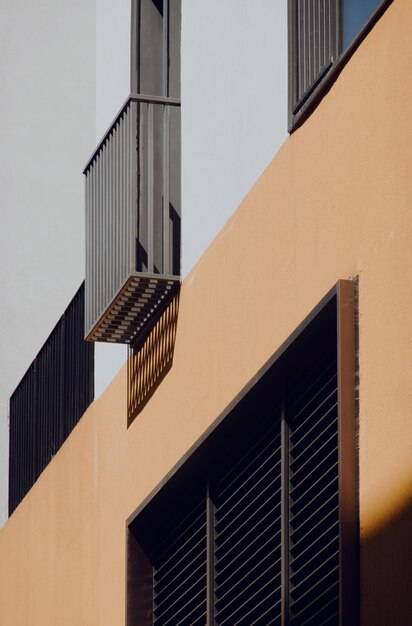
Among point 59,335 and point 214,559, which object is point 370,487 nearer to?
point 214,559

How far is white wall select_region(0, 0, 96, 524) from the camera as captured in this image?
21422 mm

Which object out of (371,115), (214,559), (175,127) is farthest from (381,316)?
(175,127)

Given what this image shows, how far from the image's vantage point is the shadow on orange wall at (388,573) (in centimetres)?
690

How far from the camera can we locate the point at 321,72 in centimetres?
874

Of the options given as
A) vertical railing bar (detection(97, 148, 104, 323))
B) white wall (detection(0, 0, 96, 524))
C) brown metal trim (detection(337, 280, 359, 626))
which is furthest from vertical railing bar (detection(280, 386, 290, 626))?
white wall (detection(0, 0, 96, 524))

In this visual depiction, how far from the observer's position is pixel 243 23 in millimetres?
10359

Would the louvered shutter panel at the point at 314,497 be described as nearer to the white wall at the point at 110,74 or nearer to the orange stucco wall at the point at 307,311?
the orange stucco wall at the point at 307,311

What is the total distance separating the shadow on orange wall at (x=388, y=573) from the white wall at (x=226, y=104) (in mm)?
2856

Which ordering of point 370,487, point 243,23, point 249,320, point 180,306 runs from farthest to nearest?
1. point 180,306
2. point 243,23
3. point 249,320
4. point 370,487

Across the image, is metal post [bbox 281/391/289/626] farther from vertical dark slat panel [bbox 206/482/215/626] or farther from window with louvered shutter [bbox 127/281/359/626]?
vertical dark slat panel [bbox 206/482/215/626]

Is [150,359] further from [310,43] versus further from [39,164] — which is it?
[39,164]

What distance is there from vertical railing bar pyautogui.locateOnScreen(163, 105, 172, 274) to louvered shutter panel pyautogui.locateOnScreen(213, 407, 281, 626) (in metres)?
1.70

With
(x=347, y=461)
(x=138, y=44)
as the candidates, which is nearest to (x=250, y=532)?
(x=347, y=461)

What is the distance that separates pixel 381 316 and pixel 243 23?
3.41 m
